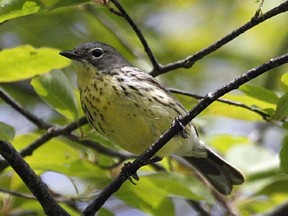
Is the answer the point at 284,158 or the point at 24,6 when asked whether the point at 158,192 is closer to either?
the point at 284,158

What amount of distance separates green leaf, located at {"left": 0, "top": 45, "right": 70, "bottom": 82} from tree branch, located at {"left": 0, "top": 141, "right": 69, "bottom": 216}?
2.05 ft

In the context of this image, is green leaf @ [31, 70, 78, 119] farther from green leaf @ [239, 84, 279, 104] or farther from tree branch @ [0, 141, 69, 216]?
green leaf @ [239, 84, 279, 104]

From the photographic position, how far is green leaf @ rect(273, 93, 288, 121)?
12.2 ft

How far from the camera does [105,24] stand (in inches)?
239

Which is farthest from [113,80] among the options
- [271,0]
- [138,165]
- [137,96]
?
[271,0]

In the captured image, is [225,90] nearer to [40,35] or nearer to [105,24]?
[105,24]

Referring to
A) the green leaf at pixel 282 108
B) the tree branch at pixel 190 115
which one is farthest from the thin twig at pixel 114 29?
the tree branch at pixel 190 115

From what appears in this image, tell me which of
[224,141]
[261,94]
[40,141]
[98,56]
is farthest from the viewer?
[224,141]

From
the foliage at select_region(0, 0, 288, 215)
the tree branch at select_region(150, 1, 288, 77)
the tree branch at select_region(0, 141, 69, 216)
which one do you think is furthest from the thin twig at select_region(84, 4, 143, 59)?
the tree branch at select_region(0, 141, 69, 216)

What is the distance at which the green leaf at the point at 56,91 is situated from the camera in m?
4.09

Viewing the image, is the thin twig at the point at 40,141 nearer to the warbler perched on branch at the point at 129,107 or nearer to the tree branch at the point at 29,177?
the warbler perched on branch at the point at 129,107

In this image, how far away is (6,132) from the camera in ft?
11.1

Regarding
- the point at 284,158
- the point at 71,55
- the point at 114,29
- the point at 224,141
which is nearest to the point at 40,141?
the point at 71,55

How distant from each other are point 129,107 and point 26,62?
2.33ft
